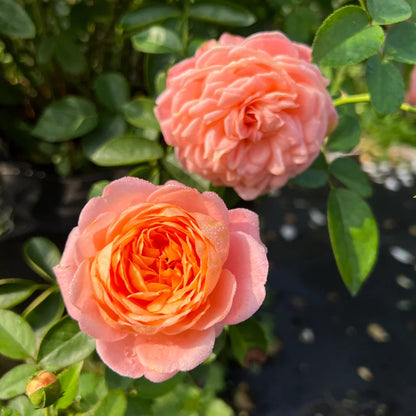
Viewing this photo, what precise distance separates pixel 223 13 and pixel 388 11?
8.4 inches

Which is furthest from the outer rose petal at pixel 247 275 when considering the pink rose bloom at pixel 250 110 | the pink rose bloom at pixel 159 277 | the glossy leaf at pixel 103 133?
the glossy leaf at pixel 103 133

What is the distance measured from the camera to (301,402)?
0.80 m

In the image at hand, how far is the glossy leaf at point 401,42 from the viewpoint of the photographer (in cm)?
38

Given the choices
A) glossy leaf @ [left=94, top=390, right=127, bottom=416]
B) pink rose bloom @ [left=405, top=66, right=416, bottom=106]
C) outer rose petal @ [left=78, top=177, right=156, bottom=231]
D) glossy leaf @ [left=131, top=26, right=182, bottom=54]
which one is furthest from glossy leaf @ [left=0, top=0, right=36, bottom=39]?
pink rose bloom @ [left=405, top=66, right=416, bottom=106]

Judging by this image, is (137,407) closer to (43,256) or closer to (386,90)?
(43,256)

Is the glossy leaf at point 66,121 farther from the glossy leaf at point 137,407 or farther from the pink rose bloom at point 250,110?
the glossy leaf at point 137,407

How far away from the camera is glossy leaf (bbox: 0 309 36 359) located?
37 centimetres

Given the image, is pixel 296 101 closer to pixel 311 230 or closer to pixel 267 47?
pixel 267 47

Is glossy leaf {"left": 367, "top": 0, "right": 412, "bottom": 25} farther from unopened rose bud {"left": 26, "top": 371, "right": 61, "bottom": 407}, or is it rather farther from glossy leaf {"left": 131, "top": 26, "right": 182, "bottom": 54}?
unopened rose bud {"left": 26, "top": 371, "right": 61, "bottom": 407}

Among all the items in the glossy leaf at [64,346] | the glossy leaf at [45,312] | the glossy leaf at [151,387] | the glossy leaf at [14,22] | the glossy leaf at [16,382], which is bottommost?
the glossy leaf at [151,387]

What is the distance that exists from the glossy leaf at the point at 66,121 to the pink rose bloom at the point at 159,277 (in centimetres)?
27

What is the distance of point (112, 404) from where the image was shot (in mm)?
365

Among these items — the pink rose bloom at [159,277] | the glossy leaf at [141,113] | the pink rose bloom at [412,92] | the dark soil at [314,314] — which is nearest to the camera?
the pink rose bloom at [159,277]

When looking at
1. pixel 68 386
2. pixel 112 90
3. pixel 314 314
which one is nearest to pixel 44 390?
pixel 68 386
